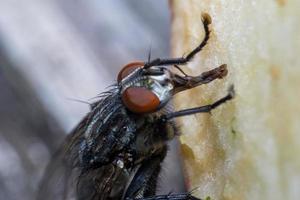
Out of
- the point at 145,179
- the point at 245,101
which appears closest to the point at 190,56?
the point at 245,101

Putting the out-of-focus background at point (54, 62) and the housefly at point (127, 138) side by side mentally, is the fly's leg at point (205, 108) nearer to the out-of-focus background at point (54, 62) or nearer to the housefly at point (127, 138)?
the housefly at point (127, 138)

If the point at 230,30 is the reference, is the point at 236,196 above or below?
below

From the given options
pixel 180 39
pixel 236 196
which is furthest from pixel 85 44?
pixel 236 196

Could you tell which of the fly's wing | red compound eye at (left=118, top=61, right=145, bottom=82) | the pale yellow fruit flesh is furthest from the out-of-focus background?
the pale yellow fruit flesh

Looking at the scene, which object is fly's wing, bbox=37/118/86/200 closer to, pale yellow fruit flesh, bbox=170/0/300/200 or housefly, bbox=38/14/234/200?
housefly, bbox=38/14/234/200

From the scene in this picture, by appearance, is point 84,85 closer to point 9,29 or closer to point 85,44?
point 85,44

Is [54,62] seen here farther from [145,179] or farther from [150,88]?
[150,88]
